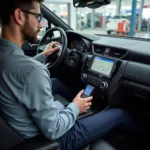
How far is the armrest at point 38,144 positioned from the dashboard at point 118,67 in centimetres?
67

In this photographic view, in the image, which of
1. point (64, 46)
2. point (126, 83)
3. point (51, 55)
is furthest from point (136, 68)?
point (51, 55)

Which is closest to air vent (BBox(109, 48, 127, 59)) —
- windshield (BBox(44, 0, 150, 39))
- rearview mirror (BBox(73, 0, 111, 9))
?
rearview mirror (BBox(73, 0, 111, 9))

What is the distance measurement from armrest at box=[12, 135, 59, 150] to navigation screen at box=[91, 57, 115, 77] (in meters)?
0.70

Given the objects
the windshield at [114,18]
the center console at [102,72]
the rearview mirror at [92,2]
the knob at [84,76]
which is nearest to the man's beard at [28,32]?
the rearview mirror at [92,2]

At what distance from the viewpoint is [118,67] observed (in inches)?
57.2

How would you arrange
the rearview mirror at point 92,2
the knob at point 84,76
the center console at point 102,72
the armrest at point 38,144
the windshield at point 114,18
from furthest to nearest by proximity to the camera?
1. the windshield at point 114,18
2. the knob at point 84,76
3. the center console at point 102,72
4. the rearview mirror at point 92,2
5. the armrest at point 38,144

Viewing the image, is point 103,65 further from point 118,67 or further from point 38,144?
point 38,144

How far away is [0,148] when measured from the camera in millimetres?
915

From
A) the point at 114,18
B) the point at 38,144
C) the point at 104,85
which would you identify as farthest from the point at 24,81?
the point at 114,18

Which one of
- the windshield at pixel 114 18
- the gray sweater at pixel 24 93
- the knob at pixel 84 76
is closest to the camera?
the gray sweater at pixel 24 93

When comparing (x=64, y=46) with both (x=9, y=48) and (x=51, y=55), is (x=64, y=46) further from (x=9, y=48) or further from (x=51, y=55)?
(x=9, y=48)

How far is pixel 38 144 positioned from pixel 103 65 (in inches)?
31.4

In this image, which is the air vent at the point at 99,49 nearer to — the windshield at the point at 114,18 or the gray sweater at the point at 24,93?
the gray sweater at the point at 24,93

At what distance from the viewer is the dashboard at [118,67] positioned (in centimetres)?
136
